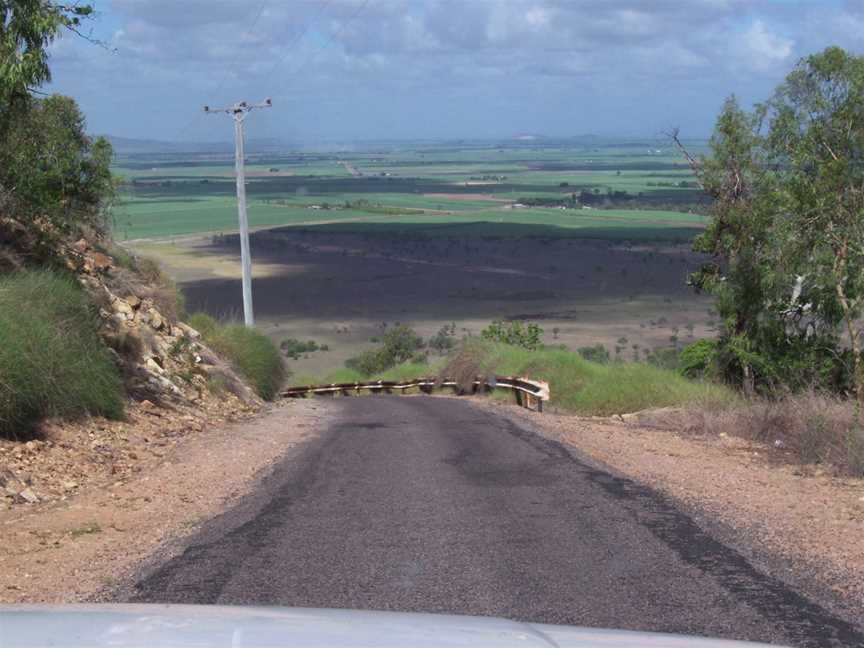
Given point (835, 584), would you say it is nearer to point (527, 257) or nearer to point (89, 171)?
point (89, 171)

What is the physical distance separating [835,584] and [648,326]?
51.6 meters

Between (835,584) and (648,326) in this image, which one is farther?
(648,326)

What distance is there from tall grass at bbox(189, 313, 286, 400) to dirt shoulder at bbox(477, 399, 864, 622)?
42.9ft

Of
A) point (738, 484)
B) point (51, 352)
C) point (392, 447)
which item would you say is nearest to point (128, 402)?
point (51, 352)

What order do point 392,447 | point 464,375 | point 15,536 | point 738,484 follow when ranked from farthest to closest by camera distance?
1. point 464,375
2. point 392,447
3. point 738,484
4. point 15,536

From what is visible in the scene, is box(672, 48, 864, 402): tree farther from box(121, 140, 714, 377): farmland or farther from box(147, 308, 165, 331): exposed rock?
box(147, 308, 165, 331): exposed rock

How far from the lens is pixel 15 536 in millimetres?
8539

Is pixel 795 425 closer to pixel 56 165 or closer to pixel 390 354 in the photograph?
pixel 56 165

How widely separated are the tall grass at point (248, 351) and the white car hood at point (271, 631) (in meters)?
24.0

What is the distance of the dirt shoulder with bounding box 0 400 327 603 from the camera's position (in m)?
7.18

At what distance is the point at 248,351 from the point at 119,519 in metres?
19.5

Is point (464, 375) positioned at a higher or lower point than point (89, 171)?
lower

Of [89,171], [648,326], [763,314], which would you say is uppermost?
[89,171]

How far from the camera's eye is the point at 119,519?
30.6 ft
